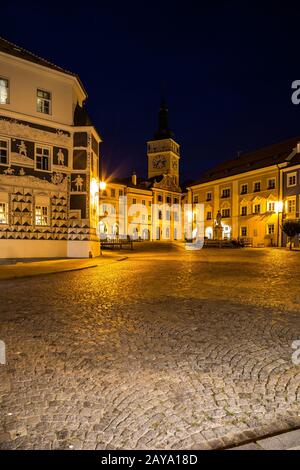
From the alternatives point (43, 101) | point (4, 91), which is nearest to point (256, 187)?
point (43, 101)

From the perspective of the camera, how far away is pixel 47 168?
21.2 metres

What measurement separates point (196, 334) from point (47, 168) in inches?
724

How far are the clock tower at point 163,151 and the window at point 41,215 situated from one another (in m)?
63.4

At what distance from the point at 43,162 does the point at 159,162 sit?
6622 cm

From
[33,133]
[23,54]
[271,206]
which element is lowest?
[271,206]

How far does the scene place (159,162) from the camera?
85250mm

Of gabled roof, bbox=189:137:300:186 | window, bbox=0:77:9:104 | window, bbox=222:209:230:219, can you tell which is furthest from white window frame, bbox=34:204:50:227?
window, bbox=222:209:230:219

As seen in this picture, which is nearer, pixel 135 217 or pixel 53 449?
pixel 53 449

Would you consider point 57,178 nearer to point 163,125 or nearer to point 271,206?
point 271,206

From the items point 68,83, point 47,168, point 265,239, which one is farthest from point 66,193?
point 265,239

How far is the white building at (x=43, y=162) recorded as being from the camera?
19.9 m

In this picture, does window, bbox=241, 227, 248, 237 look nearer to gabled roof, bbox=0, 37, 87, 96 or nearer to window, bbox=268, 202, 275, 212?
window, bbox=268, 202, 275, 212
